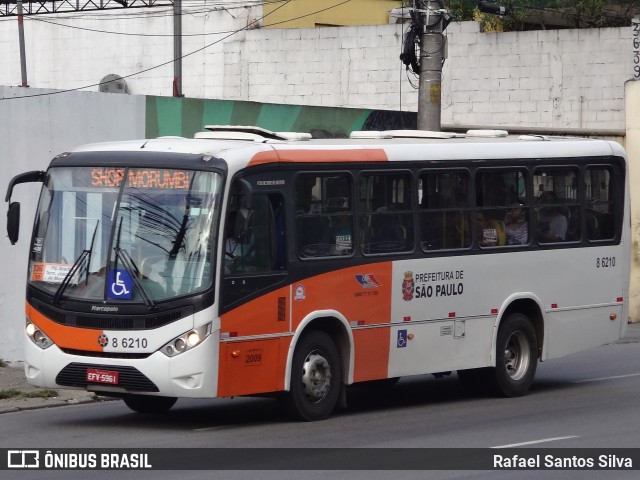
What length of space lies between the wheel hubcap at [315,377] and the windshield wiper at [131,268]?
1.73 metres

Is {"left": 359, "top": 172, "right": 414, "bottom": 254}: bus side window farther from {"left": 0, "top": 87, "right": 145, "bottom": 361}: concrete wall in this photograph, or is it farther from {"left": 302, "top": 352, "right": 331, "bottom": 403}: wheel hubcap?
{"left": 0, "top": 87, "right": 145, "bottom": 361}: concrete wall

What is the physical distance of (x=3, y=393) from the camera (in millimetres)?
14445

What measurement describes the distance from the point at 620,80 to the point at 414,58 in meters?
6.79

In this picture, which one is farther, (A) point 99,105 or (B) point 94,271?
(A) point 99,105

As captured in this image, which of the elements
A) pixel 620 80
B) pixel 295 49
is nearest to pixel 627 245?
pixel 620 80

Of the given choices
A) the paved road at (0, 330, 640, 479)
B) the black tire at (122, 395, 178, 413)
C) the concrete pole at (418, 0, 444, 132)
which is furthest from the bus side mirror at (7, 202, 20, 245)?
the concrete pole at (418, 0, 444, 132)

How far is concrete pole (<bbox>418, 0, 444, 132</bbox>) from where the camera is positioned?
18.8 metres

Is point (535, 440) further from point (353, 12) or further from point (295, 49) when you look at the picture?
point (353, 12)

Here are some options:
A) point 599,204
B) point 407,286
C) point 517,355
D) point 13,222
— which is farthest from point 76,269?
point 599,204

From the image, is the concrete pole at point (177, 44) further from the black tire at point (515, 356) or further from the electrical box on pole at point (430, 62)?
the black tire at point (515, 356)

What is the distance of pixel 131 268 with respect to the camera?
11742mm

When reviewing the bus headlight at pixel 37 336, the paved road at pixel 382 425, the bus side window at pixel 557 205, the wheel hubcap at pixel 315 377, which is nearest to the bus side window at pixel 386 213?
the wheel hubcap at pixel 315 377

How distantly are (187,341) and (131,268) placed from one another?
2.78ft

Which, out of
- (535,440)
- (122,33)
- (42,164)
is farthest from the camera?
(122,33)
